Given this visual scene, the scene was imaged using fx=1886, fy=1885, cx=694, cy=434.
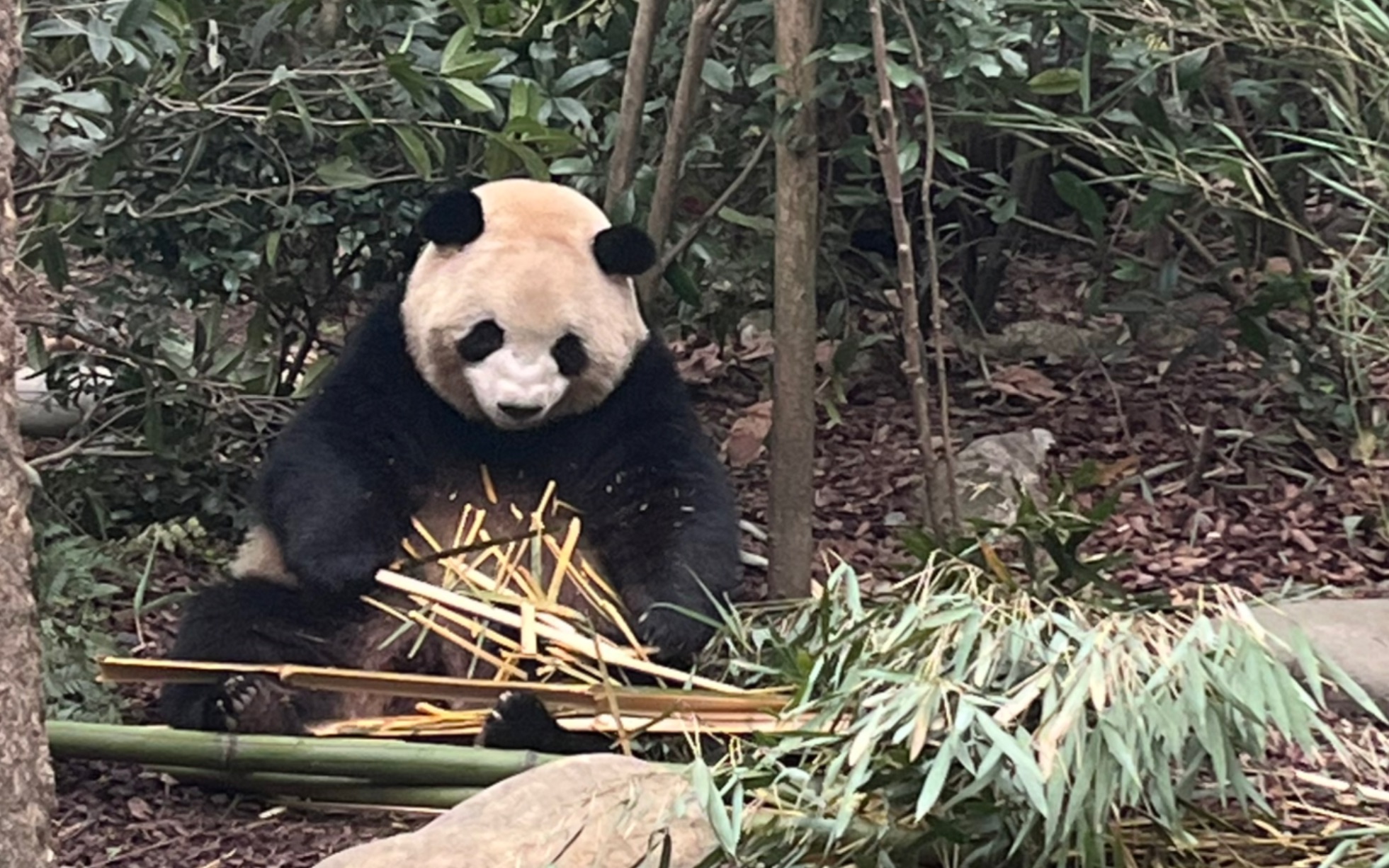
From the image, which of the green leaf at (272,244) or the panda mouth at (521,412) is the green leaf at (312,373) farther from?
the panda mouth at (521,412)

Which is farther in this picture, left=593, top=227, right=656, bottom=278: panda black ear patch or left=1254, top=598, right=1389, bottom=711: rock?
left=593, top=227, right=656, bottom=278: panda black ear patch

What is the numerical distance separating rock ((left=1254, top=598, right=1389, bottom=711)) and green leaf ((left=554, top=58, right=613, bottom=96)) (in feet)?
6.26

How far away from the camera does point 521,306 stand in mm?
3883

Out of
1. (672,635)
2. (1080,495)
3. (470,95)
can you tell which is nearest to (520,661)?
(672,635)

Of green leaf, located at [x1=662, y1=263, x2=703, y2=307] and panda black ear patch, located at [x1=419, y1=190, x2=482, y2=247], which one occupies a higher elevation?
panda black ear patch, located at [x1=419, y1=190, x2=482, y2=247]

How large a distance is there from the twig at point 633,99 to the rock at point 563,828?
1.76 metres

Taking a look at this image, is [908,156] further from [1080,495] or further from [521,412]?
[1080,495]

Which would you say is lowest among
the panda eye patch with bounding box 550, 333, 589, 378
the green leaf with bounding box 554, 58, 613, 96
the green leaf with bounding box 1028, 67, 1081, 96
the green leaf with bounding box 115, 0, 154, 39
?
the panda eye patch with bounding box 550, 333, 589, 378

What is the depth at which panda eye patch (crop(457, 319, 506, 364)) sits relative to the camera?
154 inches

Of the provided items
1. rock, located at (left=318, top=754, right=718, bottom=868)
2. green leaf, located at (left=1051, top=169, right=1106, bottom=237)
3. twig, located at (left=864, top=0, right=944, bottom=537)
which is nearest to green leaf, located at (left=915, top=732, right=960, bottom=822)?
rock, located at (left=318, top=754, right=718, bottom=868)

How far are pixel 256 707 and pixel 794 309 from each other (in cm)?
133

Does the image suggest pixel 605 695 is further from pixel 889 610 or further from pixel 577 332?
pixel 577 332

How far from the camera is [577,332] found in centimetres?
392

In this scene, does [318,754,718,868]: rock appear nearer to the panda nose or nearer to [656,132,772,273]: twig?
the panda nose
